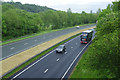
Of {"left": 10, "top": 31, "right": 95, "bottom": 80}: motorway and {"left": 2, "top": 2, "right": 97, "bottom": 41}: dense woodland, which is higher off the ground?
{"left": 2, "top": 2, "right": 97, "bottom": 41}: dense woodland

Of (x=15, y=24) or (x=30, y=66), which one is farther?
(x=15, y=24)

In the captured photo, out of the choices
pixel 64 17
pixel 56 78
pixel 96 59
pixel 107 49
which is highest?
pixel 64 17

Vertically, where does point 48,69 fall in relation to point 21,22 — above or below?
below

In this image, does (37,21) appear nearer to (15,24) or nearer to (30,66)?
(15,24)

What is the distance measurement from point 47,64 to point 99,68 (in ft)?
42.1

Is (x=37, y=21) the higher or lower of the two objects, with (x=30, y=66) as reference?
higher

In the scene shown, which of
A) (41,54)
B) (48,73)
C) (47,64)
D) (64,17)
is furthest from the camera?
(64,17)

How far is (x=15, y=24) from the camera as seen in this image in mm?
49562

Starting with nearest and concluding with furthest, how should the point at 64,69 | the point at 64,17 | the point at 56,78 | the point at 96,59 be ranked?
the point at 96,59, the point at 56,78, the point at 64,69, the point at 64,17

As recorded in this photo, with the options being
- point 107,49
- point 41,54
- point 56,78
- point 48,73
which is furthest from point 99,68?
point 41,54

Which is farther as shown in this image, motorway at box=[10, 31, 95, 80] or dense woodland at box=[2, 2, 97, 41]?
dense woodland at box=[2, 2, 97, 41]

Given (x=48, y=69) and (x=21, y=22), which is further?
(x=21, y=22)

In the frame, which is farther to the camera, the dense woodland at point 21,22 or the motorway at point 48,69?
the dense woodland at point 21,22

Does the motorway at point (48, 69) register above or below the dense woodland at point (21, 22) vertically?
below
